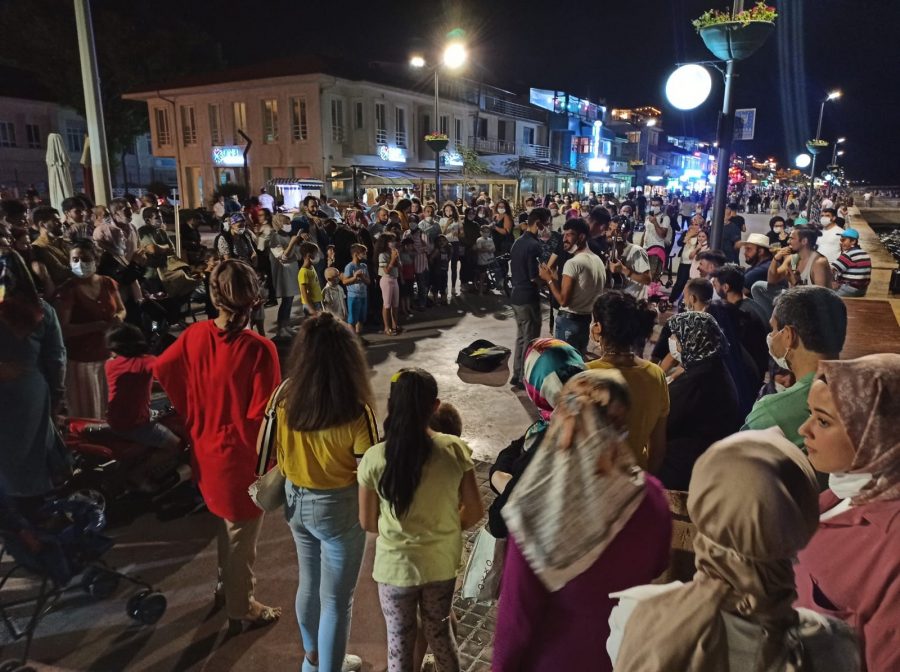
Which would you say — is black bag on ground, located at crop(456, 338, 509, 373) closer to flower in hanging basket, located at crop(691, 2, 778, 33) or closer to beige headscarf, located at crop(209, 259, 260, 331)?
beige headscarf, located at crop(209, 259, 260, 331)

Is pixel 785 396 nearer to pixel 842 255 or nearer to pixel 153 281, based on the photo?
pixel 842 255

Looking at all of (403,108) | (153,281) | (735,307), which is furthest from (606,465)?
(403,108)

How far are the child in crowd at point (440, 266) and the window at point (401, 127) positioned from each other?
2275 cm

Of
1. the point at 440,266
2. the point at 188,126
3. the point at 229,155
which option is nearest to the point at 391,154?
the point at 229,155

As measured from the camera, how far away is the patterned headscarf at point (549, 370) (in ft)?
7.97

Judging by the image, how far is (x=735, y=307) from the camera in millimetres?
4777

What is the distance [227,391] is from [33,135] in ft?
153

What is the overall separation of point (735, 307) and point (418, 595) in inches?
139

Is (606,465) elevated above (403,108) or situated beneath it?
situated beneath

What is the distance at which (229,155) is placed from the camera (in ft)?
102

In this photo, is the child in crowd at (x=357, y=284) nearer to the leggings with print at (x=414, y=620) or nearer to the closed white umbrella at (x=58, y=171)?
the closed white umbrella at (x=58, y=171)

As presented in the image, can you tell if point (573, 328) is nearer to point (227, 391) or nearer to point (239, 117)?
point (227, 391)

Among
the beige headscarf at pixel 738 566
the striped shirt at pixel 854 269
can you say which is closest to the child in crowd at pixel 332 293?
the striped shirt at pixel 854 269

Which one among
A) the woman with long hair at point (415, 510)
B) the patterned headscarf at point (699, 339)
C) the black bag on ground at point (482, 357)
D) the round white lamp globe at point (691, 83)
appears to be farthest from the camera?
the round white lamp globe at point (691, 83)
